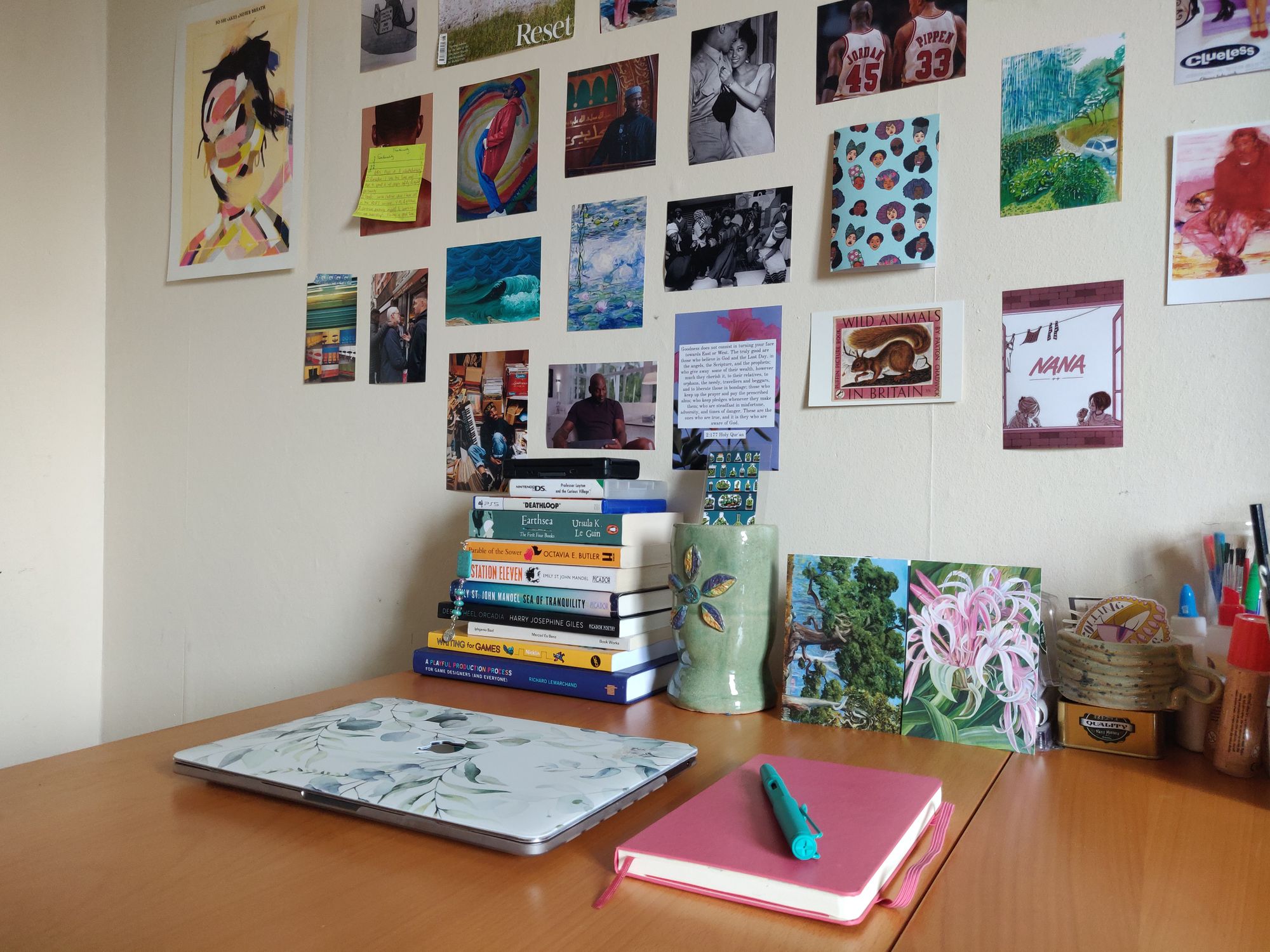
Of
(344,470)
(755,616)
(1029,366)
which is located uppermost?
(1029,366)

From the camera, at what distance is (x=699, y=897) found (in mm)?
500

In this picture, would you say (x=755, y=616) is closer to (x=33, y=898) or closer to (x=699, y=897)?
(x=699, y=897)

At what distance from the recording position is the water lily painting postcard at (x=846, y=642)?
852mm

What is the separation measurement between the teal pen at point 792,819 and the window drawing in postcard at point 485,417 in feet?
2.48

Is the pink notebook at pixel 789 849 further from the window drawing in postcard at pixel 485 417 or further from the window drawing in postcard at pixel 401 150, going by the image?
the window drawing in postcard at pixel 401 150

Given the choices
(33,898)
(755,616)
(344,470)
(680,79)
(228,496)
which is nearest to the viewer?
(33,898)

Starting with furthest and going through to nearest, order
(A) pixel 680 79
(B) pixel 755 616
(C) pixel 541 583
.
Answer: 1. (A) pixel 680 79
2. (C) pixel 541 583
3. (B) pixel 755 616

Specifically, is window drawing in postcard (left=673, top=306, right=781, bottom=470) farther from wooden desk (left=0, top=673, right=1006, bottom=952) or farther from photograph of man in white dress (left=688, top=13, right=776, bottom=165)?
wooden desk (left=0, top=673, right=1006, bottom=952)

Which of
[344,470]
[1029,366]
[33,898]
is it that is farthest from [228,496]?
[1029,366]

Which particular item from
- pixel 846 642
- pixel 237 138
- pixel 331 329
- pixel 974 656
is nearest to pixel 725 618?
pixel 846 642

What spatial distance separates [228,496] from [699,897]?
4.49 ft

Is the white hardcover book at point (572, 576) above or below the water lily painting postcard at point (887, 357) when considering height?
below

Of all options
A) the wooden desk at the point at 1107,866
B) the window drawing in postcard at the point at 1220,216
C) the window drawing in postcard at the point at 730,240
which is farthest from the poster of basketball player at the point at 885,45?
the wooden desk at the point at 1107,866

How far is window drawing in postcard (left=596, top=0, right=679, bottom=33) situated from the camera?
1.17 metres
